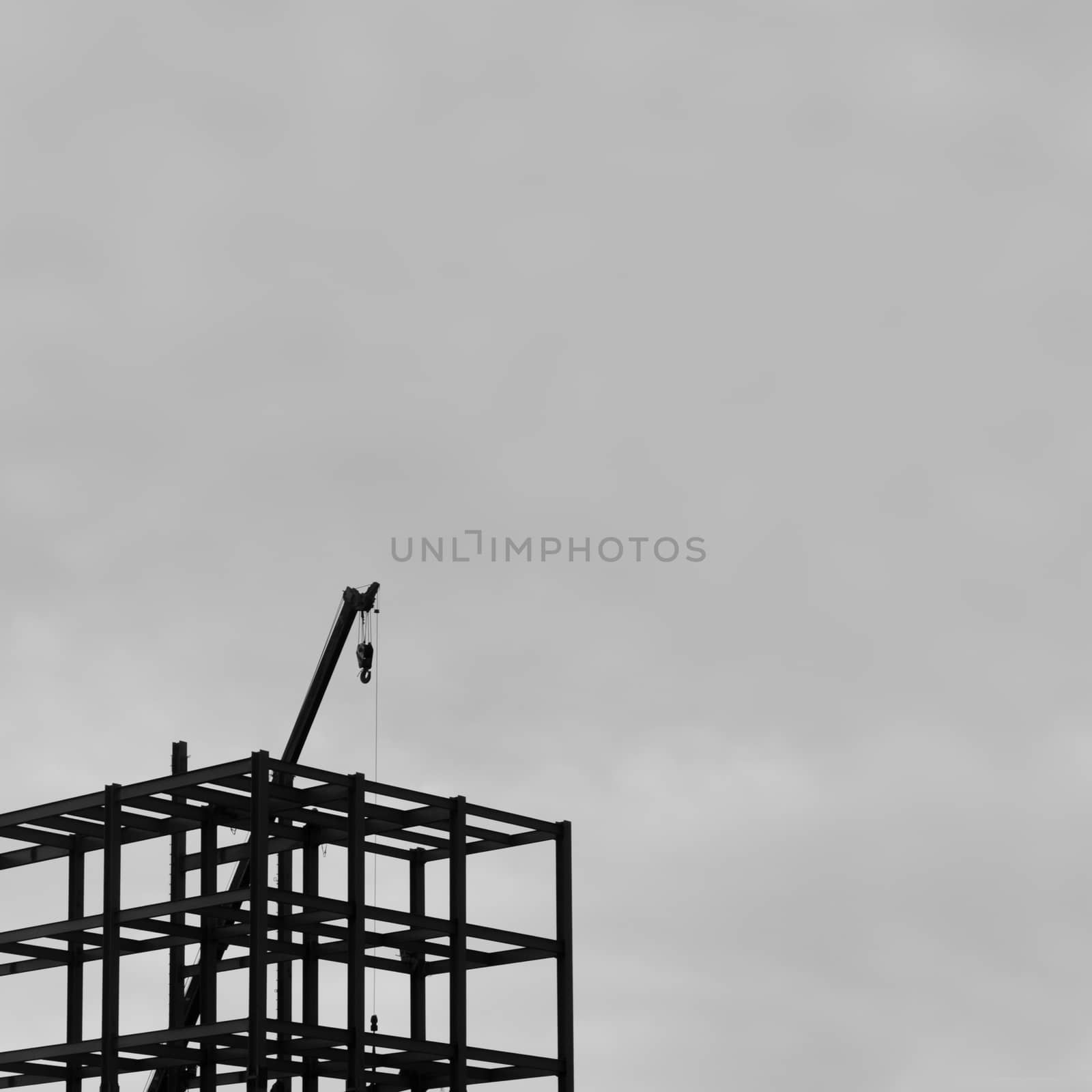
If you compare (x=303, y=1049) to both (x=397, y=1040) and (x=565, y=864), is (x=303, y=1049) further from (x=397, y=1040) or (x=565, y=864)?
(x=565, y=864)

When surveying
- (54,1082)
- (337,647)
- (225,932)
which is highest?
(337,647)

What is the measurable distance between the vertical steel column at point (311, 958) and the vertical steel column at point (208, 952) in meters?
2.44

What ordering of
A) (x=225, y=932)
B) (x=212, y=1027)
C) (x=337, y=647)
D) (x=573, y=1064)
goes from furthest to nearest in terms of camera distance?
(x=337, y=647)
(x=573, y=1064)
(x=225, y=932)
(x=212, y=1027)

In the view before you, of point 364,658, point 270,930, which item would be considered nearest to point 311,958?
point 270,930

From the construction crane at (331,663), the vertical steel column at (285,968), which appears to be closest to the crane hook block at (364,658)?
the construction crane at (331,663)

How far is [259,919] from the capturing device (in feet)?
179

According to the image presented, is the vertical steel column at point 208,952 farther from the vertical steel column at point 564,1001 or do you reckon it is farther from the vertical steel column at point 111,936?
the vertical steel column at point 564,1001

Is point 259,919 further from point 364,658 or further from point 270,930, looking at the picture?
point 364,658

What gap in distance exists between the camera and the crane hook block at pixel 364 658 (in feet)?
245

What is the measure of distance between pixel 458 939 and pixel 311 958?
408 cm

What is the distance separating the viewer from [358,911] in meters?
56.7

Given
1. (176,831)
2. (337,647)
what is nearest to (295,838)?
(176,831)

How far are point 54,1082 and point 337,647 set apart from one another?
2089 cm

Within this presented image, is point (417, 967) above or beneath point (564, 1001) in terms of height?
above
